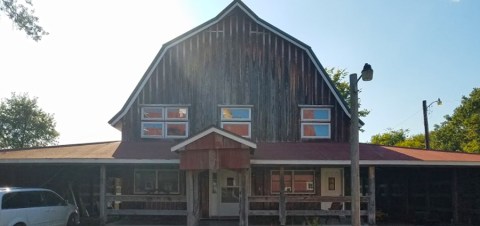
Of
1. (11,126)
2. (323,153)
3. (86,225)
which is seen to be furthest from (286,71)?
(11,126)

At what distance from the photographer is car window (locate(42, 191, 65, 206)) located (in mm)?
15319

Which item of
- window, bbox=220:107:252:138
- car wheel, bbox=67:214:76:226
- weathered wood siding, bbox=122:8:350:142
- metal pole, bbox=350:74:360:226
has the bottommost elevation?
car wheel, bbox=67:214:76:226

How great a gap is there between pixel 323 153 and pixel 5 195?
34.9 ft

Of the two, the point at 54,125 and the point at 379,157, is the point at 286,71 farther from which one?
the point at 54,125

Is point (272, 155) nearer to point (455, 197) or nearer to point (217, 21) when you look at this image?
point (217, 21)

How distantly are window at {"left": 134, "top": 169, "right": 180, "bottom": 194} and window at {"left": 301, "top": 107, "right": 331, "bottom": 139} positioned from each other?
578 centimetres

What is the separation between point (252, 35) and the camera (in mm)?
20422

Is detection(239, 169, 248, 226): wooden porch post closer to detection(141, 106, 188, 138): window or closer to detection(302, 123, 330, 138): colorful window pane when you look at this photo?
detection(141, 106, 188, 138): window

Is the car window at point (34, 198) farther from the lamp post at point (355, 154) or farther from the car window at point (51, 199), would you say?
the lamp post at point (355, 154)

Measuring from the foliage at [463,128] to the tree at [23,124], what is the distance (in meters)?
50.7

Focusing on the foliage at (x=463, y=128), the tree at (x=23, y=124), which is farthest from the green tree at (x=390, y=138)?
the tree at (x=23, y=124)

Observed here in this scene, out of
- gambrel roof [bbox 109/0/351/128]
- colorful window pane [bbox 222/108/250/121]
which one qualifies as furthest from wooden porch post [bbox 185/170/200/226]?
gambrel roof [bbox 109/0/351/128]

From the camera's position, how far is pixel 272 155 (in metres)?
16.9

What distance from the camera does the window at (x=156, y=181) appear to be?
63.6ft
